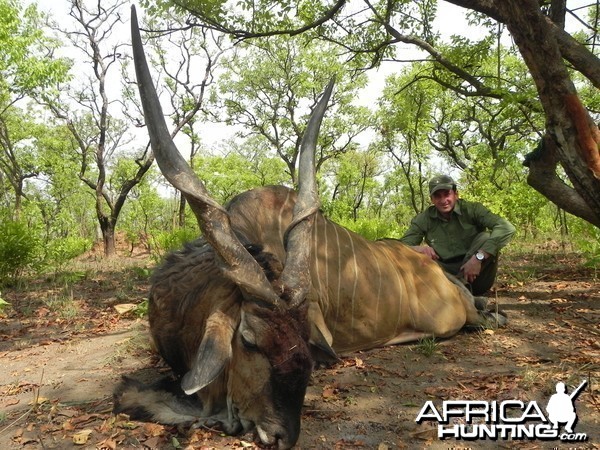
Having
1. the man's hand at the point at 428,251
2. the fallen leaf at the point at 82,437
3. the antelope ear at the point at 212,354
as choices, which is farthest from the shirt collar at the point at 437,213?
the fallen leaf at the point at 82,437

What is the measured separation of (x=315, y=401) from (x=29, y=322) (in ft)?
13.3

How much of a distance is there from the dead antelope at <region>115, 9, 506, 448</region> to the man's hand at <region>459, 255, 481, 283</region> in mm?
1134

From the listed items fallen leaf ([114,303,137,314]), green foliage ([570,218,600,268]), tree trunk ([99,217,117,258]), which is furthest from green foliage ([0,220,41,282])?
green foliage ([570,218,600,268])

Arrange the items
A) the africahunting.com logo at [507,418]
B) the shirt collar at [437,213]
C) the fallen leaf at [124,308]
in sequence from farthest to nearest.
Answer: the fallen leaf at [124,308]
the shirt collar at [437,213]
the africahunting.com logo at [507,418]

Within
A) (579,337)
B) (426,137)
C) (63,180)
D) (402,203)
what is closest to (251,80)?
(426,137)

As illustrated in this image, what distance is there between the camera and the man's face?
503 centimetres

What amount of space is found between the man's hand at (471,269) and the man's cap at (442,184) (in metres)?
0.78

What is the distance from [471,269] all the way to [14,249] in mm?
6671

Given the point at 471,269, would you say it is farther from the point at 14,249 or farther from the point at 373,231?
the point at 373,231

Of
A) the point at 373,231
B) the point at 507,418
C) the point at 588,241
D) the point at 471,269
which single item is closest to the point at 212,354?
the point at 507,418

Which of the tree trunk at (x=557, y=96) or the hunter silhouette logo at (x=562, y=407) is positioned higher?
the tree trunk at (x=557, y=96)

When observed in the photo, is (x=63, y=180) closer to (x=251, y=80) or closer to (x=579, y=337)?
(x=251, y=80)

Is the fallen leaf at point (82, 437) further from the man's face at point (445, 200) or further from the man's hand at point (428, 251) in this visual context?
the man's face at point (445, 200)

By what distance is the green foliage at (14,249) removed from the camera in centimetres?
721
